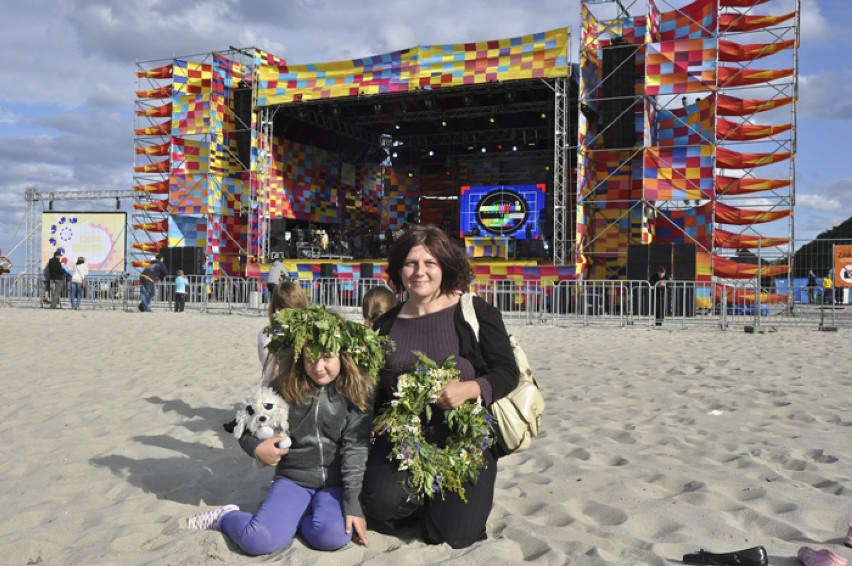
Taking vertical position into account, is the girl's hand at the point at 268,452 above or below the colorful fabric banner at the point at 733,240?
below

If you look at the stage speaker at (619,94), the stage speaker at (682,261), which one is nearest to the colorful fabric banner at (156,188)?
the stage speaker at (619,94)

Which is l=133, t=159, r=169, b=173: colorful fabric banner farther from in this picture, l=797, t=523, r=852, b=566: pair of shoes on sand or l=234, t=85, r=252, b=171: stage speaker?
l=797, t=523, r=852, b=566: pair of shoes on sand

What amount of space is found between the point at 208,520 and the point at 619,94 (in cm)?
1733

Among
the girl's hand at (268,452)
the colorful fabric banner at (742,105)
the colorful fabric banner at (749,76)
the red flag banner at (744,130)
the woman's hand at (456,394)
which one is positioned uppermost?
the colorful fabric banner at (749,76)

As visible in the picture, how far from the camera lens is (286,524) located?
2.72m

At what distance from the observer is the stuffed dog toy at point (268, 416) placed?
2850 millimetres

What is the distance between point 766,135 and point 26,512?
1848 centimetres

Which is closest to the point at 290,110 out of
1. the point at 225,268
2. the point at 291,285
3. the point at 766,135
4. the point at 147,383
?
the point at 225,268

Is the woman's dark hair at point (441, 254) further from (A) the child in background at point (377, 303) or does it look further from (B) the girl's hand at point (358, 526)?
(A) the child in background at point (377, 303)

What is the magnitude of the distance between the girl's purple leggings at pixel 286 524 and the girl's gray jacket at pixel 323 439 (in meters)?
0.10

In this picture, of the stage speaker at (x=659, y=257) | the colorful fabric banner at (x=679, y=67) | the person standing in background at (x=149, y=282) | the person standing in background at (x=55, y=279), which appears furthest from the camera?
the colorful fabric banner at (x=679, y=67)

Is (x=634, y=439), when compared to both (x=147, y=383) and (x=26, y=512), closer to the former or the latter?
(x=26, y=512)

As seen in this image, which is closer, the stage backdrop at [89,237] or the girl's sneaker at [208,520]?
the girl's sneaker at [208,520]

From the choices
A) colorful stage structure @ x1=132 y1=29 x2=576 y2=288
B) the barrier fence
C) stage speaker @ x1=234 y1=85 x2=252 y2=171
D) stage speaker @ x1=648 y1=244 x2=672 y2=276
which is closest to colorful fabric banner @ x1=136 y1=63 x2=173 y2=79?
colorful stage structure @ x1=132 y1=29 x2=576 y2=288
